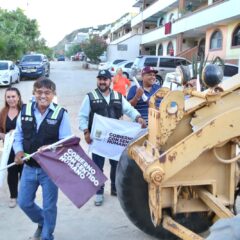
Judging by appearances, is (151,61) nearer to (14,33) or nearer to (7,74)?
(7,74)

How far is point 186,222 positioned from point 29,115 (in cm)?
171

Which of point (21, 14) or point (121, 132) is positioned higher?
point (21, 14)

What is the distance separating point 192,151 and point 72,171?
1339mm

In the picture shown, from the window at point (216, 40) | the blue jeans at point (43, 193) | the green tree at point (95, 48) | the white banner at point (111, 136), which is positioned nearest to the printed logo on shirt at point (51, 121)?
the blue jeans at point (43, 193)

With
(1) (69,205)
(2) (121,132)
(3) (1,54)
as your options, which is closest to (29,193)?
(1) (69,205)

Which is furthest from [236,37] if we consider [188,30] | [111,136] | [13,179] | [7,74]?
[13,179]

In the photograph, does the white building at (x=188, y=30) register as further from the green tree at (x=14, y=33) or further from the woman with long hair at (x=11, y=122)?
the green tree at (x=14, y=33)

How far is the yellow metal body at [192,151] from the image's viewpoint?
2.95 metres

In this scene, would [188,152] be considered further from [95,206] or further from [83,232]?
[95,206]

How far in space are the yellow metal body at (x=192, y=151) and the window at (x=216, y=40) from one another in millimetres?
26805

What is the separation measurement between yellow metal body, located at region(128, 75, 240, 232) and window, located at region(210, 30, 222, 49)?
26805 mm

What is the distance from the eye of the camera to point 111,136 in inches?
212

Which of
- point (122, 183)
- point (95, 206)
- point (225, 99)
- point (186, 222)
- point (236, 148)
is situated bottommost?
point (95, 206)

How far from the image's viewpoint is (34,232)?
14.7ft
